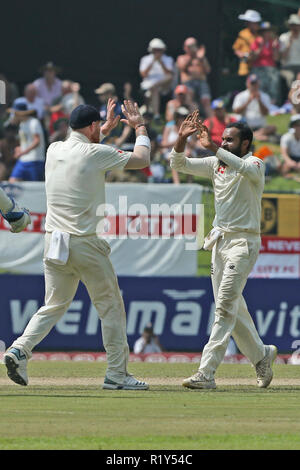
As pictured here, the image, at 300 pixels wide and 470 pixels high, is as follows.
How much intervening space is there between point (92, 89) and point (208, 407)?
16.1 metres

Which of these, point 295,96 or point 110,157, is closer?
point 110,157

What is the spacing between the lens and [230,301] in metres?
11.0

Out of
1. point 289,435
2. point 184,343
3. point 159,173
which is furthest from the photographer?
point 159,173

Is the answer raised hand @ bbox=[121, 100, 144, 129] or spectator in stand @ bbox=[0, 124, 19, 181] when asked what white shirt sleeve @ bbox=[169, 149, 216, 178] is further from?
spectator in stand @ bbox=[0, 124, 19, 181]

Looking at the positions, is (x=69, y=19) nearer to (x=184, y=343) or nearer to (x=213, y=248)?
(x=184, y=343)

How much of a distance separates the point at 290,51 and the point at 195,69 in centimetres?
263

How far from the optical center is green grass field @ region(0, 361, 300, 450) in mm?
7898

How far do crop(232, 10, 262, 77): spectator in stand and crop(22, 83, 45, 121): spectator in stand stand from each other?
4595 mm

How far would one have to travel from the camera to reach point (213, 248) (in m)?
11.4

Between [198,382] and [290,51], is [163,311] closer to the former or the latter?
[198,382]

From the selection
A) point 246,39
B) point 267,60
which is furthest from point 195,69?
point 267,60

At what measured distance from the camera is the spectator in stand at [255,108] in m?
24.6

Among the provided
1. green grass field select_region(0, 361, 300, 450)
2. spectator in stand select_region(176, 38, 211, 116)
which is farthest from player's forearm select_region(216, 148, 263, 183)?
spectator in stand select_region(176, 38, 211, 116)
